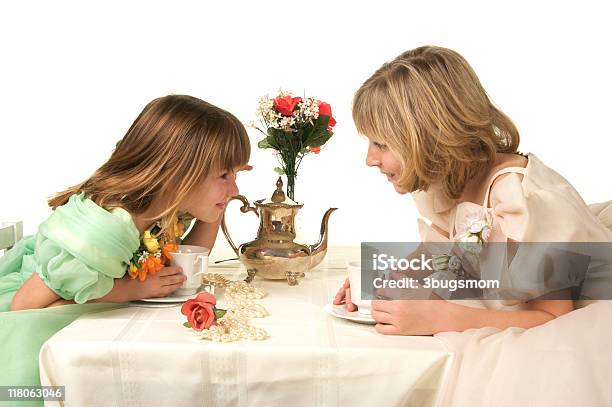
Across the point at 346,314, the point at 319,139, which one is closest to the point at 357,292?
the point at 346,314

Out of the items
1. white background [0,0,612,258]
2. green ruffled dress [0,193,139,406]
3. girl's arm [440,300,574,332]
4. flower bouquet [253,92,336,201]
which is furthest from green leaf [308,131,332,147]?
white background [0,0,612,258]

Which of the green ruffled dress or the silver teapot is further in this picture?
the silver teapot

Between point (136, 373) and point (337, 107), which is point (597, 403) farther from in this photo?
point (337, 107)

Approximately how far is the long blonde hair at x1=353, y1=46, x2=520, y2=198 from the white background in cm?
147

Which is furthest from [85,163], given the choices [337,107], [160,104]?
[160,104]

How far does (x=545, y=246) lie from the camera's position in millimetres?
1491

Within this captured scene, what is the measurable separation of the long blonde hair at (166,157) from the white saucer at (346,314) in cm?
44

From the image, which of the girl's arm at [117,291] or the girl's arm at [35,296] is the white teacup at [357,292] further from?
the girl's arm at [35,296]

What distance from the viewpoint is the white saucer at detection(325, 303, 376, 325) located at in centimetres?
148

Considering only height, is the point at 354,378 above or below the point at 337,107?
below

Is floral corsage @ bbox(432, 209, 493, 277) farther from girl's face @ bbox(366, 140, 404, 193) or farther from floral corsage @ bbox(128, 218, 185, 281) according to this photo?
floral corsage @ bbox(128, 218, 185, 281)

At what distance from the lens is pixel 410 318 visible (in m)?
1.42

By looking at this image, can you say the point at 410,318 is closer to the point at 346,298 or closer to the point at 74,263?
the point at 346,298

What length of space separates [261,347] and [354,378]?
0.17 meters
